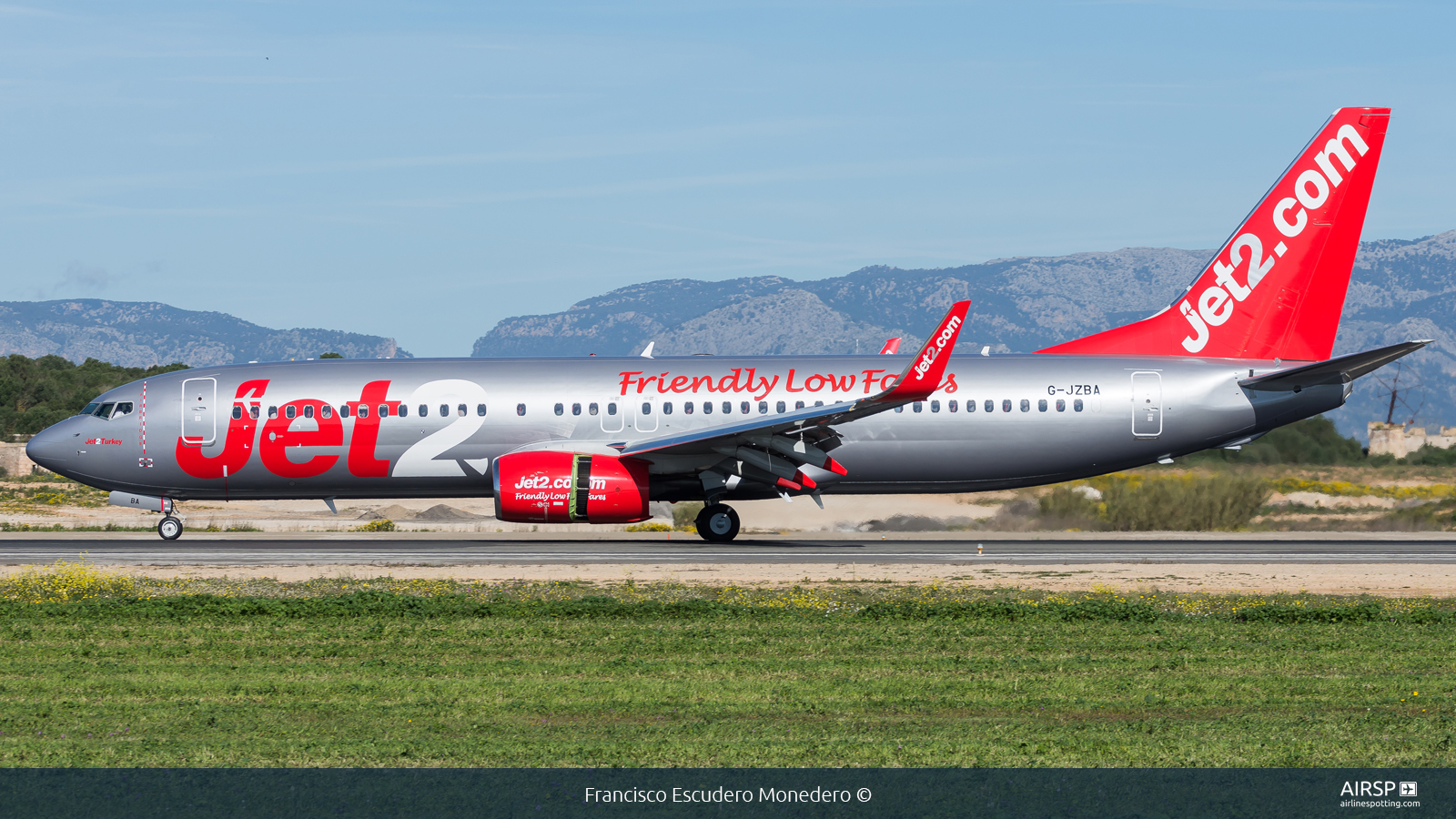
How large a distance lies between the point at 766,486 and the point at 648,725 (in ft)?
58.9

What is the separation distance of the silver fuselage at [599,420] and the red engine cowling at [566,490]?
156 cm

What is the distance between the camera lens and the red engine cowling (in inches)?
993

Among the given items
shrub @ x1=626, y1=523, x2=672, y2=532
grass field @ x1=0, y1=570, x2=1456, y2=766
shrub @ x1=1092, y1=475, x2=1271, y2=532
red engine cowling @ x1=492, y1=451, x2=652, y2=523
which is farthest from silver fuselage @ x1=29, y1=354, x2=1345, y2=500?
grass field @ x1=0, y1=570, x2=1456, y2=766

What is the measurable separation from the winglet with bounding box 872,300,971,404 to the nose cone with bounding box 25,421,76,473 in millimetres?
16521

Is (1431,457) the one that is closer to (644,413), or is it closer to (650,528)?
(650,528)

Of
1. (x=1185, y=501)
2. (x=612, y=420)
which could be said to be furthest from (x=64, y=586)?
(x=1185, y=501)

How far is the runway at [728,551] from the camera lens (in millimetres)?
23031

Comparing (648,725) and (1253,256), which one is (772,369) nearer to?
(1253,256)

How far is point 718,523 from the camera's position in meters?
27.5

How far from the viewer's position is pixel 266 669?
39.6ft
